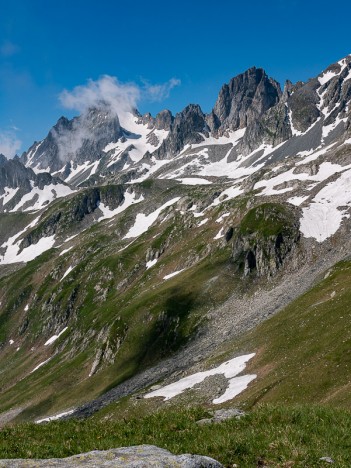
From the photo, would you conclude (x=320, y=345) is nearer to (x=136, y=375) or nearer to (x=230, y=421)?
(x=230, y=421)

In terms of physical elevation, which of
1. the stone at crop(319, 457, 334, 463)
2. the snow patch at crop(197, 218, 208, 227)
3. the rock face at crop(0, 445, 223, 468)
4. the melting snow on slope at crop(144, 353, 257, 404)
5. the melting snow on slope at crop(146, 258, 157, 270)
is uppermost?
the snow patch at crop(197, 218, 208, 227)

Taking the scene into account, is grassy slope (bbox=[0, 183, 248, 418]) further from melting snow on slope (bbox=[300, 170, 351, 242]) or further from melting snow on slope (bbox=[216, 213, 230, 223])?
melting snow on slope (bbox=[300, 170, 351, 242])

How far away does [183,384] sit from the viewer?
73.3 m

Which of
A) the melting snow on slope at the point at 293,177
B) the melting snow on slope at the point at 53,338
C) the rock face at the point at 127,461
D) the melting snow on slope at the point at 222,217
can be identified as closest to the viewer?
the rock face at the point at 127,461

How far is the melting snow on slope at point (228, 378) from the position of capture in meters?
57.4

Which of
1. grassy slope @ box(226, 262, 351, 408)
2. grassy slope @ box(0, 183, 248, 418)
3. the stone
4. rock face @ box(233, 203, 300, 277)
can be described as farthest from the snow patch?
the stone

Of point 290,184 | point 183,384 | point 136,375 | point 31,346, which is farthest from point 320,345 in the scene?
point 31,346

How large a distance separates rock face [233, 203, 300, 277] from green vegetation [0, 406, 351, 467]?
106813mm

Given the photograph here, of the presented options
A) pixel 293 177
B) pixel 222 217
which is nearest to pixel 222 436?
pixel 222 217

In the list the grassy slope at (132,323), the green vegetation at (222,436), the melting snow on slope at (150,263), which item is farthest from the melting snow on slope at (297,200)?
the green vegetation at (222,436)

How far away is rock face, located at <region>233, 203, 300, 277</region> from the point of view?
404ft

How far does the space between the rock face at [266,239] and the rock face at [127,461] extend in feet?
370

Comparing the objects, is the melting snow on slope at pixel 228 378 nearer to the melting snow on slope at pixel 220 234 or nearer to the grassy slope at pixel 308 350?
the grassy slope at pixel 308 350

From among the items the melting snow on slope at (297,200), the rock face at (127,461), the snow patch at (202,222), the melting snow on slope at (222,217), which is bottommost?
the rock face at (127,461)
